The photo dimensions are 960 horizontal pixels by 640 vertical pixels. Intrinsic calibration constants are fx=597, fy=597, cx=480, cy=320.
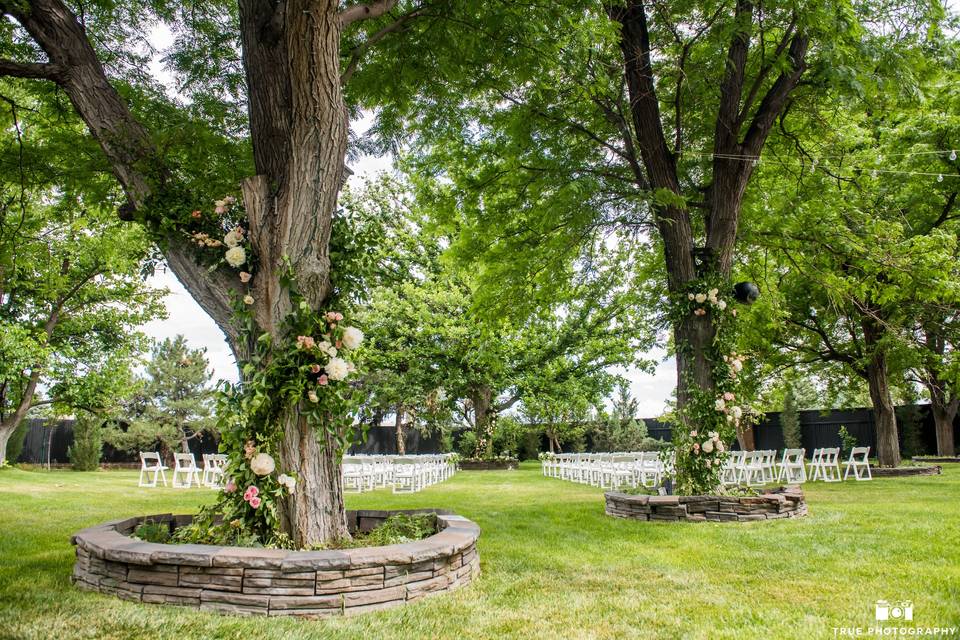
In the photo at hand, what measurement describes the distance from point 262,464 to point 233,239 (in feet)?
5.61

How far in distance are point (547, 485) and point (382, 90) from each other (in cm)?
920

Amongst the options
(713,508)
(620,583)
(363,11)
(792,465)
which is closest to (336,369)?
(620,583)

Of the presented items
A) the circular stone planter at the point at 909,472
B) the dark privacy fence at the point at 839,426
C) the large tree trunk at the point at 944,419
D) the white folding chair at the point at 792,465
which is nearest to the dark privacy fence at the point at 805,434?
the dark privacy fence at the point at 839,426

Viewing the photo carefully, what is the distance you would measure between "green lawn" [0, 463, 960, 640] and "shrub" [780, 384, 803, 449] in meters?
15.6

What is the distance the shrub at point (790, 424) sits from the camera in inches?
888

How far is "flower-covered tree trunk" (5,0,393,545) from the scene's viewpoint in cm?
450

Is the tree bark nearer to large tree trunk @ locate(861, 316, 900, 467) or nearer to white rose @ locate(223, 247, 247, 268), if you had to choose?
large tree trunk @ locate(861, 316, 900, 467)

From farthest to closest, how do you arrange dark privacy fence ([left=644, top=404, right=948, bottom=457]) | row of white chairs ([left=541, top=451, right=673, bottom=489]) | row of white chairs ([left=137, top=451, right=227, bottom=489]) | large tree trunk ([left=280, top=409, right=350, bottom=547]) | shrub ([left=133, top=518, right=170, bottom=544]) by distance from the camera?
dark privacy fence ([left=644, top=404, right=948, bottom=457]) < row of white chairs ([left=137, top=451, right=227, bottom=489]) < row of white chairs ([left=541, top=451, right=673, bottom=489]) < shrub ([left=133, top=518, right=170, bottom=544]) < large tree trunk ([left=280, top=409, right=350, bottom=547])

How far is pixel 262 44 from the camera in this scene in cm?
469

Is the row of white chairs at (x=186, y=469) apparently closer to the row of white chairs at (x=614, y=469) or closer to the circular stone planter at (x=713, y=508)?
the row of white chairs at (x=614, y=469)

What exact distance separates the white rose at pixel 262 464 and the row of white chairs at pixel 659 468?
7035mm

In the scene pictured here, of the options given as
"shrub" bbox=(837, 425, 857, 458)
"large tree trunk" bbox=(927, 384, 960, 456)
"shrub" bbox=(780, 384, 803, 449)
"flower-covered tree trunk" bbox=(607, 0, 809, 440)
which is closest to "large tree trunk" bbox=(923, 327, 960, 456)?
"large tree trunk" bbox=(927, 384, 960, 456)

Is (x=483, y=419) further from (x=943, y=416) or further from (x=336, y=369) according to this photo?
(x=943, y=416)

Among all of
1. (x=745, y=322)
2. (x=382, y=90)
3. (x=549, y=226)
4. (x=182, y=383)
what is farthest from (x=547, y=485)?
(x=182, y=383)
